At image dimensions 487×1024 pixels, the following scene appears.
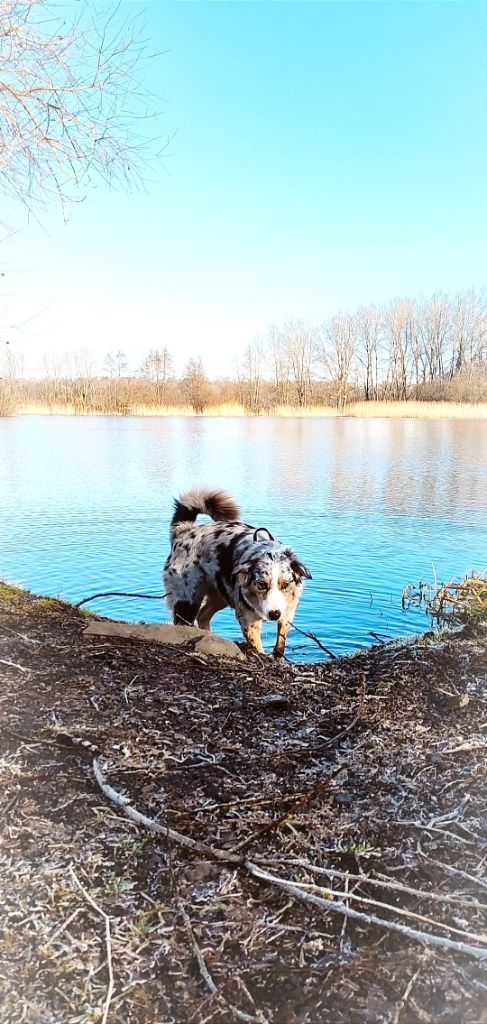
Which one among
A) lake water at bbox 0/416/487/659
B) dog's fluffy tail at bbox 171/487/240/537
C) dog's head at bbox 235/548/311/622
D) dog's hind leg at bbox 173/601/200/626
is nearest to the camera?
dog's head at bbox 235/548/311/622

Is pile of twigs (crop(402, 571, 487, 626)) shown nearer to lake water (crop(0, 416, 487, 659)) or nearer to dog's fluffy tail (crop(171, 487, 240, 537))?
lake water (crop(0, 416, 487, 659))

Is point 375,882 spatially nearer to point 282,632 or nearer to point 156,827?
point 156,827

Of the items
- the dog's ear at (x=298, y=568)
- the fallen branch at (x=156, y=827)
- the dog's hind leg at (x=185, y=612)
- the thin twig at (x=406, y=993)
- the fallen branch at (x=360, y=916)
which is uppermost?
the dog's ear at (x=298, y=568)

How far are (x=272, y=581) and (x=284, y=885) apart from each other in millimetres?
3086

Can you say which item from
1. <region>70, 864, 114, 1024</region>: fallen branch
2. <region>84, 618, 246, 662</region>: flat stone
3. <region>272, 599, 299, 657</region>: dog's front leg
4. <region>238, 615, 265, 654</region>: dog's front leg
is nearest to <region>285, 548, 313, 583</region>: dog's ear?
<region>272, 599, 299, 657</region>: dog's front leg

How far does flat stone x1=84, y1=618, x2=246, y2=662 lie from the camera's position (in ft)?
14.6

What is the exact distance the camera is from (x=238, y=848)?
87.0 inches

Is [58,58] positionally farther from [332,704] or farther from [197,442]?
[197,442]

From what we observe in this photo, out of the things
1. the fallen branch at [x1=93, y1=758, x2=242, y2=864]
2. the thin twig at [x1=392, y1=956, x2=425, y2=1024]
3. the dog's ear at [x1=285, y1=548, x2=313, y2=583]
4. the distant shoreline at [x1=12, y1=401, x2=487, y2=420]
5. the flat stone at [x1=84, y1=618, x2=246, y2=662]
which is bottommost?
the flat stone at [x1=84, y1=618, x2=246, y2=662]

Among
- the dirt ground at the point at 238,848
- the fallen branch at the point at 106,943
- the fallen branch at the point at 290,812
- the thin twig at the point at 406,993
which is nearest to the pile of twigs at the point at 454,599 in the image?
the dirt ground at the point at 238,848

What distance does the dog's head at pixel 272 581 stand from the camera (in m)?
5.04

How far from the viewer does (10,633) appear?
13.8 ft

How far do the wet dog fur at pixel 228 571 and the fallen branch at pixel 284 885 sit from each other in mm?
2699

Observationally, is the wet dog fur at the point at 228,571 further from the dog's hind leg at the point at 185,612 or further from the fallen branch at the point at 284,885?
the fallen branch at the point at 284,885
